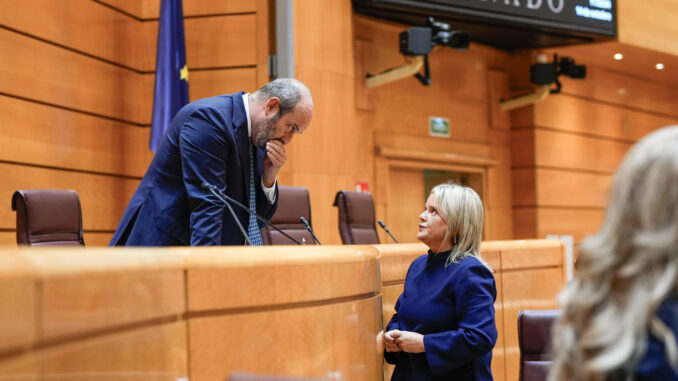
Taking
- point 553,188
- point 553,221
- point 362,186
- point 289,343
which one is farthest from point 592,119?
point 289,343

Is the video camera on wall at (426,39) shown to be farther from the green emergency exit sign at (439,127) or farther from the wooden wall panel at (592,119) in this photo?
the wooden wall panel at (592,119)

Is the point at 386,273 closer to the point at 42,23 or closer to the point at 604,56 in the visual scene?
the point at 42,23

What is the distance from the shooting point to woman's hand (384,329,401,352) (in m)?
2.32

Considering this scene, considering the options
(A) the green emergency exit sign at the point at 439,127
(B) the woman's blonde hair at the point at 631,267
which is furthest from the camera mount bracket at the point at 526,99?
(B) the woman's blonde hair at the point at 631,267

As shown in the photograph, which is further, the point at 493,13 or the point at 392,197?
the point at 392,197

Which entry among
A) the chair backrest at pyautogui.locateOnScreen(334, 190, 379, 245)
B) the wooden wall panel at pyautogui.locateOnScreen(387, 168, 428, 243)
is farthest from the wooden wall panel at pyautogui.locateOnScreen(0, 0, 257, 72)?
the wooden wall panel at pyautogui.locateOnScreen(387, 168, 428, 243)

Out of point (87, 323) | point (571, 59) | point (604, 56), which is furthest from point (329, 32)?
point (87, 323)

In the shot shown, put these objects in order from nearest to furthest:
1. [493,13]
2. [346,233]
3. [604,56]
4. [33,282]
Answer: [33,282] → [346,233] → [493,13] → [604,56]

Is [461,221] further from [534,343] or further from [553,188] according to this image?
[553,188]

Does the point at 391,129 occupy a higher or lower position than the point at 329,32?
lower

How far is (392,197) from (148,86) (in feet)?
8.07

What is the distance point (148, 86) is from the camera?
5.67 meters

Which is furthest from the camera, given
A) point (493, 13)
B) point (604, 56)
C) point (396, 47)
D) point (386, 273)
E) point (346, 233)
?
point (604, 56)

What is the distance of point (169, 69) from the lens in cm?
530
